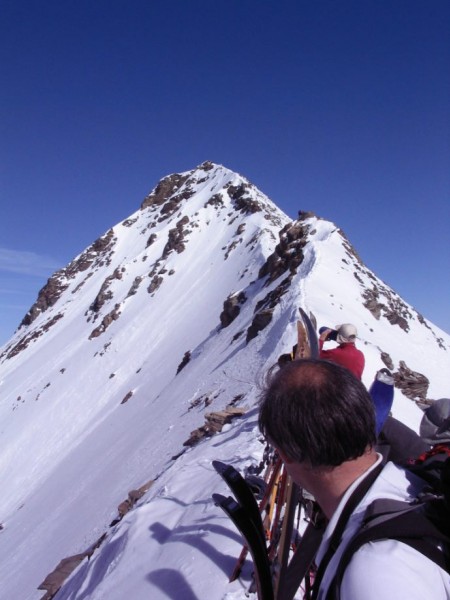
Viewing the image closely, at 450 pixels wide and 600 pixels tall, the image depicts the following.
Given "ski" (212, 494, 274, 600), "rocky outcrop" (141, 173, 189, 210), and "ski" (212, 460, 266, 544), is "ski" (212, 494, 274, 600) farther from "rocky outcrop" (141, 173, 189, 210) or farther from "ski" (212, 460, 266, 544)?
"rocky outcrop" (141, 173, 189, 210)

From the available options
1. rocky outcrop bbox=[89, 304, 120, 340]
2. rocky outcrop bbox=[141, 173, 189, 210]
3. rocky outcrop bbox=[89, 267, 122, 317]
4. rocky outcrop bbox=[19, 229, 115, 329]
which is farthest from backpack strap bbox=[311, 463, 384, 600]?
rocky outcrop bbox=[141, 173, 189, 210]

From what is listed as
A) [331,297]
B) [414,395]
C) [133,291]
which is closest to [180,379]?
[331,297]

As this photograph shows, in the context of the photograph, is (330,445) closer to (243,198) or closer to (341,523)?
(341,523)

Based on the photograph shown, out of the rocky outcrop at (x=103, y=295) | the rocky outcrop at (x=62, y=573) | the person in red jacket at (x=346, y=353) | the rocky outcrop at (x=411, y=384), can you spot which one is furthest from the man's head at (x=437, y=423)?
the rocky outcrop at (x=103, y=295)

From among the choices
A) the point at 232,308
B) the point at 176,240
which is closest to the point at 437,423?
the point at 232,308

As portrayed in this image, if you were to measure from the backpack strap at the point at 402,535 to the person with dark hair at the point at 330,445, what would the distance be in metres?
0.07

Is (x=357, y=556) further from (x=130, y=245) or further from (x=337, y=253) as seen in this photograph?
(x=130, y=245)

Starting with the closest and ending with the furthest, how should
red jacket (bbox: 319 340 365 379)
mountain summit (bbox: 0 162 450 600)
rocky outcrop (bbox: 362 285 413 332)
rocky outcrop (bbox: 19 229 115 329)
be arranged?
1. red jacket (bbox: 319 340 365 379)
2. mountain summit (bbox: 0 162 450 600)
3. rocky outcrop (bbox: 362 285 413 332)
4. rocky outcrop (bbox: 19 229 115 329)

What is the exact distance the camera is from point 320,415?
5.27 ft

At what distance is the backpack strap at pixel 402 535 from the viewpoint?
122cm

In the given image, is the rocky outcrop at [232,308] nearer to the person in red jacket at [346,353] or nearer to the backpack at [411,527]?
the person in red jacket at [346,353]

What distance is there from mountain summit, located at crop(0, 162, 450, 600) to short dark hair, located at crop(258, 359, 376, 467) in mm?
2427

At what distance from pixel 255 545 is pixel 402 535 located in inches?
73.6

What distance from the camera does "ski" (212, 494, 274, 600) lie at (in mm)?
2730
